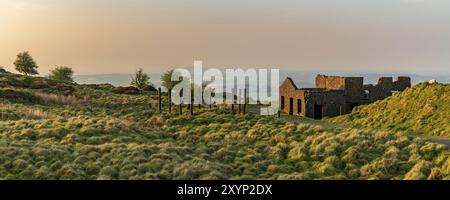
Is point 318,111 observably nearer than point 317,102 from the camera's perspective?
No

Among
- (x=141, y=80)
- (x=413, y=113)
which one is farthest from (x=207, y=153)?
(x=141, y=80)

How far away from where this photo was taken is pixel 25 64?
338ft

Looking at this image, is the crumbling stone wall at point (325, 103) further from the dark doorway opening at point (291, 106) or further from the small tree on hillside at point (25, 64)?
the small tree on hillside at point (25, 64)

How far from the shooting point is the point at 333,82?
55.9 meters

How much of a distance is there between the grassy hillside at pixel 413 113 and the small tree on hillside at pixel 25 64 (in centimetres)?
8192

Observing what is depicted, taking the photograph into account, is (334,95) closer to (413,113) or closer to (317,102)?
(317,102)

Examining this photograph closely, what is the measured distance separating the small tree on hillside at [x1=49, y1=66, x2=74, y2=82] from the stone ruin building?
6892 centimetres

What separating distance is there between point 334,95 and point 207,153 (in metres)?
29.2

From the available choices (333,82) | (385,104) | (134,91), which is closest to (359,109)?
(385,104)

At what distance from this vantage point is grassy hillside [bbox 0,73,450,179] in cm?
2044

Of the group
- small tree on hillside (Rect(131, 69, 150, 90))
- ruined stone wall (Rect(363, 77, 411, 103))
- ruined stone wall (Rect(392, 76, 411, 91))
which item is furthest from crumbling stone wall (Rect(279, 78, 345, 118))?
small tree on hillside (Rect(131, 69, 150, 90))

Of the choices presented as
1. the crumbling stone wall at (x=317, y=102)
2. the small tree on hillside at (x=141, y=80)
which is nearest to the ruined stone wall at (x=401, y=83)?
the crumbling stone wall at (x=317, y=102)

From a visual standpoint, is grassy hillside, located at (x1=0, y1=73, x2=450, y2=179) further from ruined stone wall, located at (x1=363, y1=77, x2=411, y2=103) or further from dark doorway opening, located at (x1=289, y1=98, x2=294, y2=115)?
ruined stone wall, located at (x1=363, y1=77, x2=411, y2=103)
